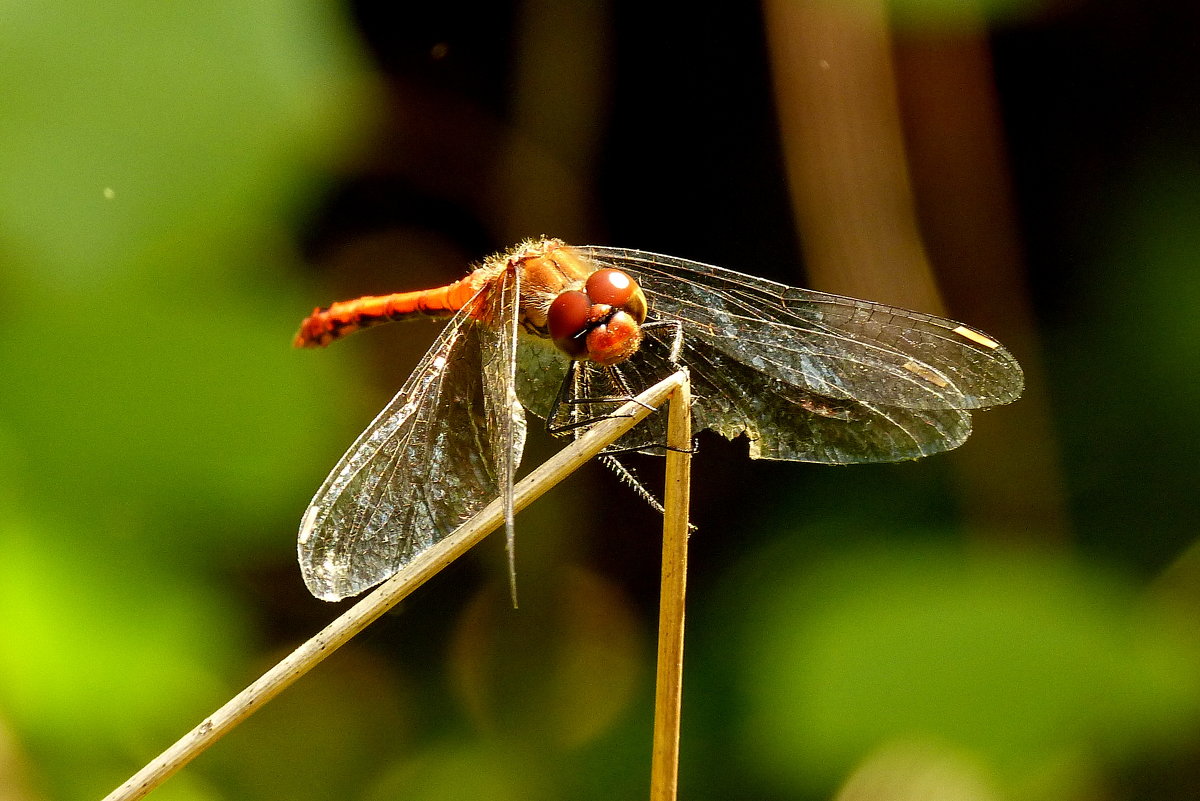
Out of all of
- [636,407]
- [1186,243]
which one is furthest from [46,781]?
[1186,243]

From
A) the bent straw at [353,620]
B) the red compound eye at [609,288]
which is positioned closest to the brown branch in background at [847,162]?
A: the red compound eye at [609,288]

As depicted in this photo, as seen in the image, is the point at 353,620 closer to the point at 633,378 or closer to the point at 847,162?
the point at 633,378

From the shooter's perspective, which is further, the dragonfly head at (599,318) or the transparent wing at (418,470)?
the dragonfly head at (599,318)

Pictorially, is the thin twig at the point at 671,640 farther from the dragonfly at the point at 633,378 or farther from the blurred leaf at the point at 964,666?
the blurred leaf at the point at 964,666

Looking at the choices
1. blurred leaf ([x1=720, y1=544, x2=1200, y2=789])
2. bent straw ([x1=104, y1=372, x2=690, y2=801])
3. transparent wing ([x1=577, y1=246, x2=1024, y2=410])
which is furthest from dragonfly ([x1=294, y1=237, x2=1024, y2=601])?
blurred leaf ([x1=720, y1=544, x2=1200, y2=789])

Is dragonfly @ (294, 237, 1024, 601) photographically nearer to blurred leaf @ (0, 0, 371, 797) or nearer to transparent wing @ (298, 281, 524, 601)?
transparent wing @ (298, 281, 524, 601)
